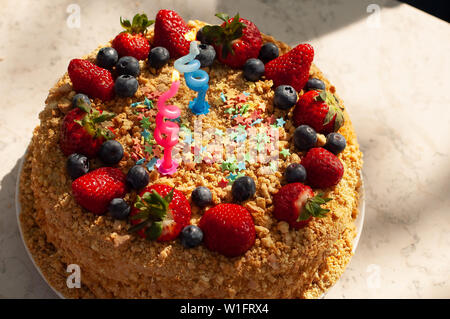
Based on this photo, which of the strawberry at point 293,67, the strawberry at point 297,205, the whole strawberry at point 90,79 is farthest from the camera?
the strawberry at point 293,67

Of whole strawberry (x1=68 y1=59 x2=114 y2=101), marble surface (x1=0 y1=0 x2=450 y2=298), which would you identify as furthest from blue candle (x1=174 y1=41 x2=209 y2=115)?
marble surface (x1=0 y1=0 x2=450 y2=298)

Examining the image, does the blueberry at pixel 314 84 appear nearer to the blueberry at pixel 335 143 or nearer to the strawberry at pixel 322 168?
the blueberry at pixel 335 143

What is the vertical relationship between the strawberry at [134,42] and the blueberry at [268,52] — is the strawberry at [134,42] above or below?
above

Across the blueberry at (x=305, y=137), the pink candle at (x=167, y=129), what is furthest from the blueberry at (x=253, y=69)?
the pink candle at (x=167, y=129)

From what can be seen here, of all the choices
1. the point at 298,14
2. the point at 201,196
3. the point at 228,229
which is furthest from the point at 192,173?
the point at 298,14

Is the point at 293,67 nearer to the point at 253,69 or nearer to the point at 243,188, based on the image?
the point at 253,69

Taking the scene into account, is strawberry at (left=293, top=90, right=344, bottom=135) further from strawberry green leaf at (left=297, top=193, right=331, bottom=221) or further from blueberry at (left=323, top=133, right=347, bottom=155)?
strawberry green leaf at (left=297, top=193, right=331, bottom=221)
